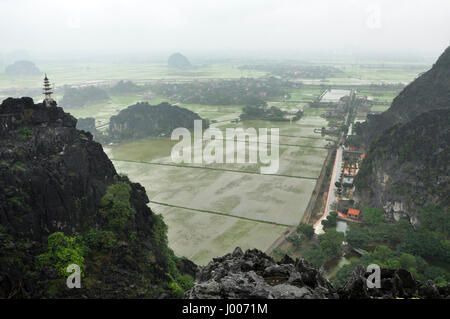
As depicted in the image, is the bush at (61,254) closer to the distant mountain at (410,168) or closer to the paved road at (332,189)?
the paved road at (332,189)

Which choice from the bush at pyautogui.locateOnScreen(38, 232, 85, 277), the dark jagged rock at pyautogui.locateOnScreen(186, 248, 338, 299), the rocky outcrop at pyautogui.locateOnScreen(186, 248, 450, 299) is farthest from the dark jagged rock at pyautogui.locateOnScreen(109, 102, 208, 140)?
the rocky outcrop at pyautogui.locateOnScreen(186, 248, 450, 299)

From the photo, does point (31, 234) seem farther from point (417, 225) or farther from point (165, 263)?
point (417, 225)

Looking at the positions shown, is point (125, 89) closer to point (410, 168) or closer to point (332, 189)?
point (332, 189)

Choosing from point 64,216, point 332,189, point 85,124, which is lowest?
point 332,189

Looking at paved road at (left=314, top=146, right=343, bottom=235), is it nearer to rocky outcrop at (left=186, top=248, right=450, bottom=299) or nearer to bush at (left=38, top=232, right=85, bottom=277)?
rocky outcrop at (left=186, top=248, right=450, bottom=299)

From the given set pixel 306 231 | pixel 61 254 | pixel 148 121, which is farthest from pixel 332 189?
pixel 148 121

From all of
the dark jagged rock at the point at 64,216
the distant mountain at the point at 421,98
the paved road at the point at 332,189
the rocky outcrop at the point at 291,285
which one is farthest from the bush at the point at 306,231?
the distant mountain at the point at 421,98
